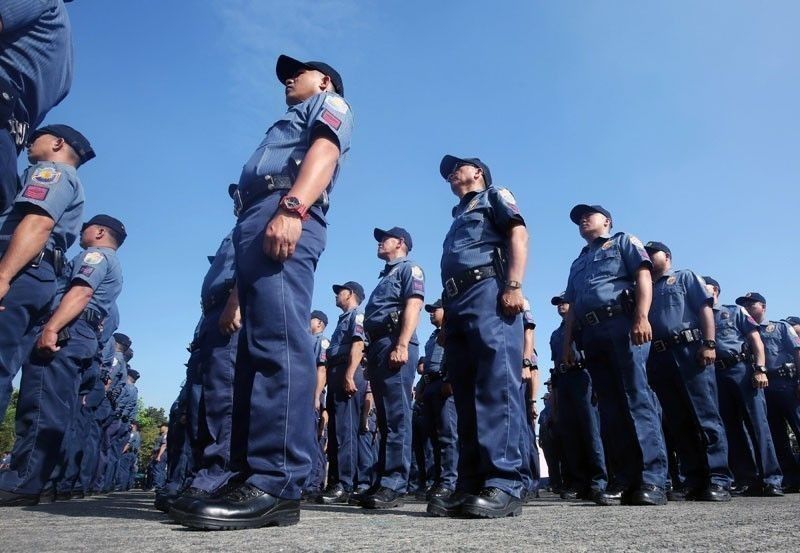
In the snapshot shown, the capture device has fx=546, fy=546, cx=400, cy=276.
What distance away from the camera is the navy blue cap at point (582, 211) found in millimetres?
5191

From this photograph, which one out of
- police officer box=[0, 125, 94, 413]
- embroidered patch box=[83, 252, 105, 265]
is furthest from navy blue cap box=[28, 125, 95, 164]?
embroidered patch box=[83, 252, 105, 265]

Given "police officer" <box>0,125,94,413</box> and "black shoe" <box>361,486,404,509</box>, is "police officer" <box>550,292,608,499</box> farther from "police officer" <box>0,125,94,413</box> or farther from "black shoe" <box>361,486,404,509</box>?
"police officer" <box>0,125,94,413</box>

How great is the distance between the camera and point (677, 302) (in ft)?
17.6

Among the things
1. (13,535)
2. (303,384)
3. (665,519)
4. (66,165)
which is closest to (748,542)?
(665,519)

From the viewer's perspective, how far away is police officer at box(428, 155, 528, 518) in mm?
3029

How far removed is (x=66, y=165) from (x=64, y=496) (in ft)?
13.7

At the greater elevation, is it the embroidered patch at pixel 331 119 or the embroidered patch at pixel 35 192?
the embroidered patch at pixel 331 119

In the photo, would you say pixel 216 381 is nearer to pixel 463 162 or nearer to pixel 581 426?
pixel 463 162

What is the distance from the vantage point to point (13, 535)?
6.30 feet

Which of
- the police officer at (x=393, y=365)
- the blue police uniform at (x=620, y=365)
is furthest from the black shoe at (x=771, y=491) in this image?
the police officer at (x=393, y=365)

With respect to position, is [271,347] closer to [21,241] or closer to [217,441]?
[217,441]

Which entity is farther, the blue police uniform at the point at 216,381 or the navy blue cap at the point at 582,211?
the navy blue cap at the point at 582,211

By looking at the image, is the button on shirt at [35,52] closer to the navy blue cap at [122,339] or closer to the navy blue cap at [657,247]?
the navy blue cap at [657,247]

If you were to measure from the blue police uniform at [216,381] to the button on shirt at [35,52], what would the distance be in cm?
165
